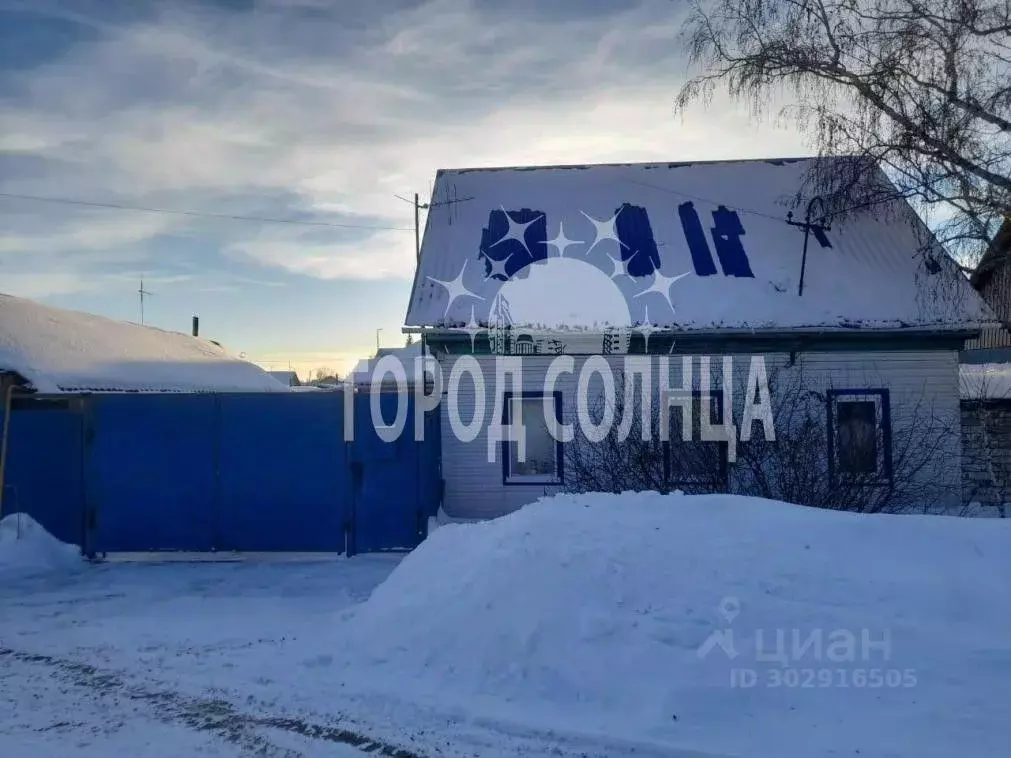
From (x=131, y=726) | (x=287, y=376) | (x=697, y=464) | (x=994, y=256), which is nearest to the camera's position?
(x=131, y=726)

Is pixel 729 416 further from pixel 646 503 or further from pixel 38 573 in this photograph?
pixel 38 573

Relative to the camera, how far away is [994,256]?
45.9 feet

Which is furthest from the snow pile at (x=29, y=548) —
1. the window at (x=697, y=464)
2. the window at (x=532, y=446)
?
the window at (x=697, y=464)

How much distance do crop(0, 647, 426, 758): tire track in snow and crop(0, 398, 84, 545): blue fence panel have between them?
537 cm

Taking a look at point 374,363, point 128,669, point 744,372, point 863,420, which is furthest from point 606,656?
point 374,363

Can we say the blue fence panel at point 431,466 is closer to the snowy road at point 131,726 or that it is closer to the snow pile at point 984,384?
the snowy road at point 131,726

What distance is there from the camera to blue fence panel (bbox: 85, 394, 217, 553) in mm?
11203

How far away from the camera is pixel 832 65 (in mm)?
14391

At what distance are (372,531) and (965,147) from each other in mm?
11013

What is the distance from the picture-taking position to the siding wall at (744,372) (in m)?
13.2

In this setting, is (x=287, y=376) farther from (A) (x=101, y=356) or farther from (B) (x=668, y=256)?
(B) (x=668, y=256)

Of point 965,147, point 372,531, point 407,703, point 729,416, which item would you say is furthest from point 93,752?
point 965,147

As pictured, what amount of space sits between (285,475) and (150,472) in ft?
6.07

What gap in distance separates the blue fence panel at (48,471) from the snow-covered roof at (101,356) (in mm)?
560
